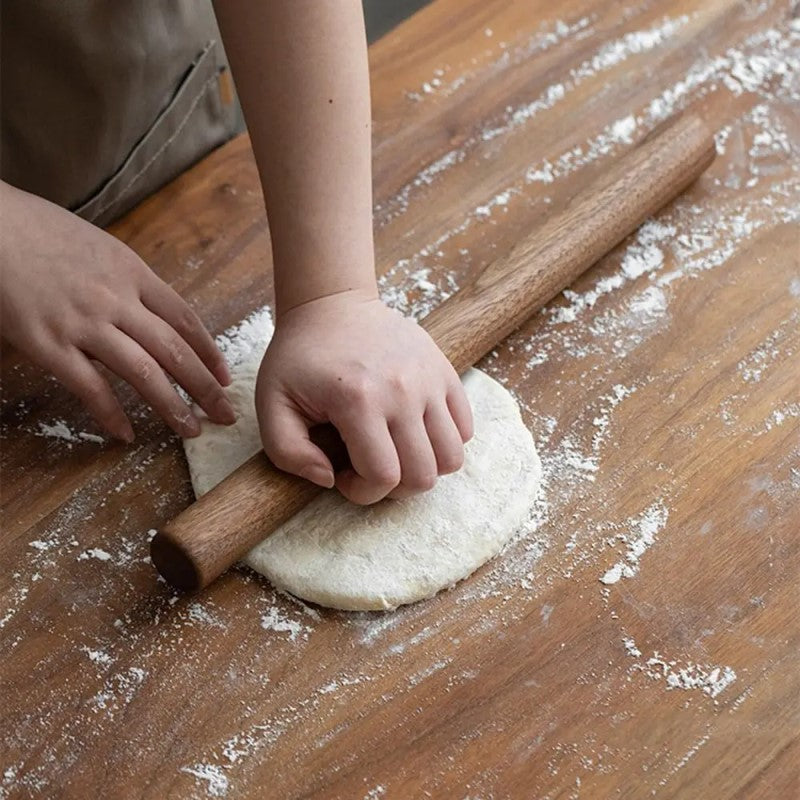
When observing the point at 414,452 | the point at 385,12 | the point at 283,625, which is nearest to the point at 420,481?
the point at 414,452

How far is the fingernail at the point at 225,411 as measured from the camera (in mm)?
961

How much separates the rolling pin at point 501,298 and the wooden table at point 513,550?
0.05 meters

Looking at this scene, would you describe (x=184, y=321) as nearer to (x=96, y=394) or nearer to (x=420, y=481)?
(x=96, y=394)

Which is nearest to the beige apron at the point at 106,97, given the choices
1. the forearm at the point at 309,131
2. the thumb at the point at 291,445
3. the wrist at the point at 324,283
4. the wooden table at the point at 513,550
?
the wooden table at the point at 513,550

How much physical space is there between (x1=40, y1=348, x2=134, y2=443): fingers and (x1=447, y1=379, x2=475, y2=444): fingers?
0.28m

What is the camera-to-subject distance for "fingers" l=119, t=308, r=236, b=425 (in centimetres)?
96

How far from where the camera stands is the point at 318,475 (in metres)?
0.86

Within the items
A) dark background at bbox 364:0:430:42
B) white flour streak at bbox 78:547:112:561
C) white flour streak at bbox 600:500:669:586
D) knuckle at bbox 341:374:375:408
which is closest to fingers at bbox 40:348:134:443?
white flour streak at bbox 78:547:112:561

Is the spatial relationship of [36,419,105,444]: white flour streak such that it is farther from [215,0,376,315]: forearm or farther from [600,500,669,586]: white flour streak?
[600,500,669,586]: white flour streak

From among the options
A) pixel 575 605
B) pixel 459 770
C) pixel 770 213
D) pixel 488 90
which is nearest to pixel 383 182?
pixel 488 90

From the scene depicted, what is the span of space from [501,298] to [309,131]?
222 mm

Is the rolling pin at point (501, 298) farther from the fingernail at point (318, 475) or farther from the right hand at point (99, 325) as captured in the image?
the right hand at point (99, 325)

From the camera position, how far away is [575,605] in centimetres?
86

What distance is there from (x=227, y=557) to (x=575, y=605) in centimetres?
27
